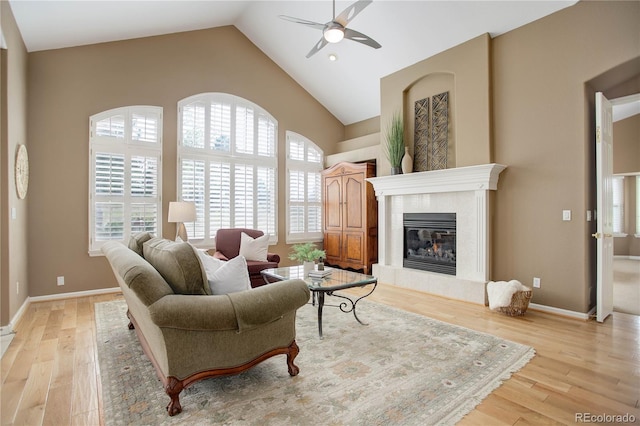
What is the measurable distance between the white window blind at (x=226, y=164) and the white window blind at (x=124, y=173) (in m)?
0.41

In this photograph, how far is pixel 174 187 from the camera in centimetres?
526

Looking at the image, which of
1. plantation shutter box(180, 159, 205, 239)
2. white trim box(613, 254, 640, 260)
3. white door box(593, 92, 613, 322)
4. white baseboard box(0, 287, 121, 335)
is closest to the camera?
white baseboard box(0, 287, 121, 335)

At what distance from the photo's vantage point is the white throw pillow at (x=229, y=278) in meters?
2.12

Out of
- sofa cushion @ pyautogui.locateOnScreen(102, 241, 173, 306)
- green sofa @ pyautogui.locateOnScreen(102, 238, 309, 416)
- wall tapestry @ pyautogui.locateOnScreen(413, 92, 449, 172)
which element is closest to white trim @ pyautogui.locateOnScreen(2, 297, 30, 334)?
green sofa @ pyautogui.locateOnScreen(102, 238, 309, 416)

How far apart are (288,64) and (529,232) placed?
5083mm

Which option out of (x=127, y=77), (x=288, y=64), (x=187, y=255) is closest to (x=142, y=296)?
(x=187, y=255)

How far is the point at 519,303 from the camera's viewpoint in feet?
11.7

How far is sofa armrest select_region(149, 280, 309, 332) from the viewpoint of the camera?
172 centimetres

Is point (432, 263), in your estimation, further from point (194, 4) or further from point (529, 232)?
point (194, 4)

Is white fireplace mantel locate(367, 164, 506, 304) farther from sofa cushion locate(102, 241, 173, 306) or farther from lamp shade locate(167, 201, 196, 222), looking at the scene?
sofa cushion locate(102, 241, 173, 306)

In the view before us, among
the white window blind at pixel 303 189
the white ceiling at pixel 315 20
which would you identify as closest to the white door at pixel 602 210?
the white ceiling at pixel 315 20

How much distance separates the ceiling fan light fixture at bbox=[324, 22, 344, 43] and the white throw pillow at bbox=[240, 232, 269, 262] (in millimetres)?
2794

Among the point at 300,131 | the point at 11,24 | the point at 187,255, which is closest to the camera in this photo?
the point at 187,255

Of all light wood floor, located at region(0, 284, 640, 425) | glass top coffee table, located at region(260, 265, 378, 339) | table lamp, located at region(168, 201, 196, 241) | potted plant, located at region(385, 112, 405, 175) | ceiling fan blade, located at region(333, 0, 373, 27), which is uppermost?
ceiling fan blade, located at region(333, 0, 373, 27)
